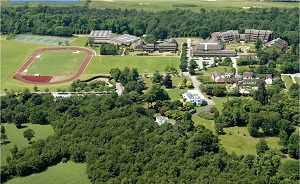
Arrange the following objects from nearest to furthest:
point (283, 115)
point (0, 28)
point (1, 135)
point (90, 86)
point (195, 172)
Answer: point (195, 172) < point (1, 135) < point (283, 115) < point (90, 86) < point (0, 28)

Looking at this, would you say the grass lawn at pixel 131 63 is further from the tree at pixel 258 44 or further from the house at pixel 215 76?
the tree at pixel 258 44

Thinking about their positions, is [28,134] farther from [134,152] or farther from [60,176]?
[134,152]

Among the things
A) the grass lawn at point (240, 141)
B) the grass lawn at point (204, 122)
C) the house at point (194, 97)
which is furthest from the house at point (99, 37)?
the grass lawn at point (240, 141)

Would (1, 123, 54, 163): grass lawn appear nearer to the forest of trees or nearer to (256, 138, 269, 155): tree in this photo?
the forest of trees

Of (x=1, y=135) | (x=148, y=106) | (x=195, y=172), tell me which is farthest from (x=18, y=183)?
(x=148, y=106)

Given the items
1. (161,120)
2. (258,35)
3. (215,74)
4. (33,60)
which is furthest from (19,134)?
(258,35)

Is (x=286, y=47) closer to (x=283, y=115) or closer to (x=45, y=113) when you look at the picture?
(x=283, y=115)

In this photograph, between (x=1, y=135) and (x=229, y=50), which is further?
(x=229, y=50)
